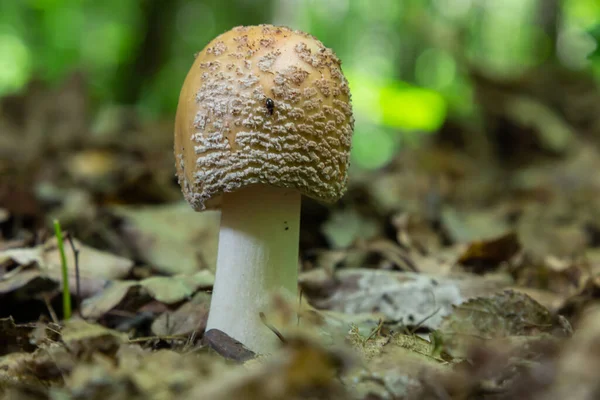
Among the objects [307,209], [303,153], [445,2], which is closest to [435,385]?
[303,153]

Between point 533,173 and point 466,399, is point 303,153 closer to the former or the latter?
point 466,399

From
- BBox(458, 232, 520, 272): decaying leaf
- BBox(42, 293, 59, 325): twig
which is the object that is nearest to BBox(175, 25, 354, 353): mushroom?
BBox(42, 293, 59, 325): twig

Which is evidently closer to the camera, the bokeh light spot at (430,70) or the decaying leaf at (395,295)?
the decaying leaf at (395,295)

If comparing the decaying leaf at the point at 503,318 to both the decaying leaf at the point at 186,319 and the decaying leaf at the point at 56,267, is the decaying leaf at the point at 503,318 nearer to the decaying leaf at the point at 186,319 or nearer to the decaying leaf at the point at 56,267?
the decaying leaf at the point at 186,319

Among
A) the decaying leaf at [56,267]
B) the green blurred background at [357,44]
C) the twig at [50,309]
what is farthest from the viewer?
the green blurred background at [357,44]

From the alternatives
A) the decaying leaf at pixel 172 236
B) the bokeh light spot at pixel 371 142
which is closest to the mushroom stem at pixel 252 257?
the decaying leaf at pixel 172 236

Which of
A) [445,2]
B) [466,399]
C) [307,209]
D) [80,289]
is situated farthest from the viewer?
[445,2]

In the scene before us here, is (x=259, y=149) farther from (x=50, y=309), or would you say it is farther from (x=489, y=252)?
(x=489, y=252)
